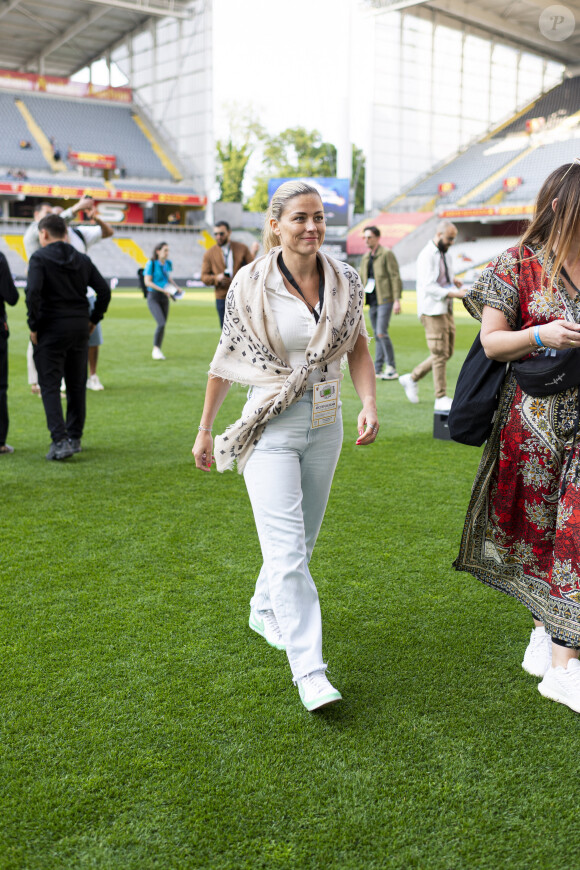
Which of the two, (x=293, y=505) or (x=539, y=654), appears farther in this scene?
(x=539, y=654)

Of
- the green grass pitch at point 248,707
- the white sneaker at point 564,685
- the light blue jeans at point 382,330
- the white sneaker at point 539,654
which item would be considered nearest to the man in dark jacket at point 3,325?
the green grass pitch at point 248,707

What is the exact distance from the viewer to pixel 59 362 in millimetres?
6758

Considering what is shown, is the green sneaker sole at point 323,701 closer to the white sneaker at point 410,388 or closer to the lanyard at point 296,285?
the lanyard at point 296,285

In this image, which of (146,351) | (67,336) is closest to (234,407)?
(67,336)

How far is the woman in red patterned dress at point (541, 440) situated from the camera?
280cm

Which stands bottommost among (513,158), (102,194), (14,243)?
(14,243)

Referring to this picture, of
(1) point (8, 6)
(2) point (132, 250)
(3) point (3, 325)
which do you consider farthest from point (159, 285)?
(1) point (8, 6)

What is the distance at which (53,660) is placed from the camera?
3322 millimetres

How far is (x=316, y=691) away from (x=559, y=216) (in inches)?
70.7

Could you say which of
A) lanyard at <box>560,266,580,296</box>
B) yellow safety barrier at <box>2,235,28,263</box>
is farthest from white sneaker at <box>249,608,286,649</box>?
yellow safety barrier at <box>2,235,28,263</box>

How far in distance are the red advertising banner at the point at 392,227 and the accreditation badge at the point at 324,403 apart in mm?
46382

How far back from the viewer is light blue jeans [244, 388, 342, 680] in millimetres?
2893

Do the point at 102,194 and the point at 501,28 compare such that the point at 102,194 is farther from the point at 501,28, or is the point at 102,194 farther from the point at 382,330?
the point at 382,330

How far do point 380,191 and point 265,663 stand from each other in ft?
176
